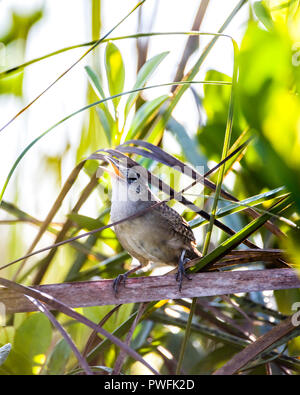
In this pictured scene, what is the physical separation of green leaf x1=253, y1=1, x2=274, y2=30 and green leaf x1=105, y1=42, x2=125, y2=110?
0.52 metres

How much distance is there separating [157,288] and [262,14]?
73 centimetres

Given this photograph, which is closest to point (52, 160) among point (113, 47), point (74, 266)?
point (74, 266)

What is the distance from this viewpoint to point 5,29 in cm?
145

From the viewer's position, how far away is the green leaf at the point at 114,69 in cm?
154

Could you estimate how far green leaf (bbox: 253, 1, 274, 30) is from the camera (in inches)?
45.2

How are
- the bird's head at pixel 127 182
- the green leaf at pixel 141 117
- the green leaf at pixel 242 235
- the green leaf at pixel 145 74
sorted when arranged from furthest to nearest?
1. the bird's head at pixel 127 182
2. the green leaf at pixel 141 117
3. the green leaf at pixel 145 74
4. the green leaf at pixel 242 235

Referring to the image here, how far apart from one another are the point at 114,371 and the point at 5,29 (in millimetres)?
1039

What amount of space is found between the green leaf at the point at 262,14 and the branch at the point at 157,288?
60 centimetres

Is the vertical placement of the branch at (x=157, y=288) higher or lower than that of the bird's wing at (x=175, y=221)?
lower

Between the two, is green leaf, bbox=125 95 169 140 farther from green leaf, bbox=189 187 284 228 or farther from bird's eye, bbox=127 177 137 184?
green leaf, bbox=189 187 284 228

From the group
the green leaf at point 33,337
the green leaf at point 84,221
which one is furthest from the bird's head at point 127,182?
the green leaf at point 33,337

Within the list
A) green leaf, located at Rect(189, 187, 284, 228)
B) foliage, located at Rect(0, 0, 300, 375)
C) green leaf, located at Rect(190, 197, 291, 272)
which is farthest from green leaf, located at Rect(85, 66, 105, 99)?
green leaf, located at Rect(190, 197, 291, 272)

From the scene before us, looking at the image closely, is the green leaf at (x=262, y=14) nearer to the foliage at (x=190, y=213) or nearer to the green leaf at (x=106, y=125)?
the foliage at (x=190, y=213)
